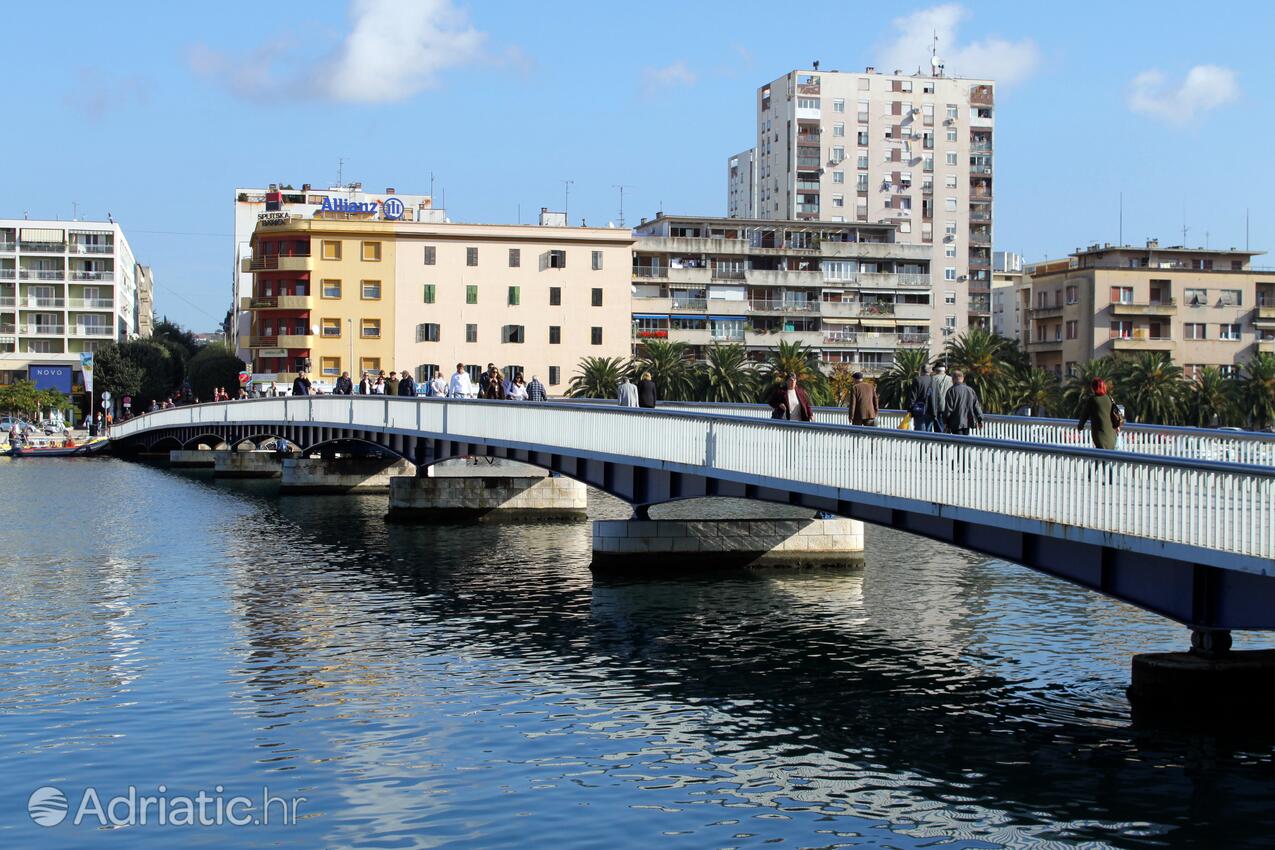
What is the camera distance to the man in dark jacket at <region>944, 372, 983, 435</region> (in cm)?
3008

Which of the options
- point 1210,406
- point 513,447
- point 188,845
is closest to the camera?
point 188,845

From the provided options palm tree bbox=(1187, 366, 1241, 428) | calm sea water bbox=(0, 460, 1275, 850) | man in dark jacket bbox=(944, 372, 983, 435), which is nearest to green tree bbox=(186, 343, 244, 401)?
palm tree bbox=(1187, 366, 1241, 428)

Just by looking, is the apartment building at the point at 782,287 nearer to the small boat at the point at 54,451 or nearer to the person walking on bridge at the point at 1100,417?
the small boat at the point at 54,451

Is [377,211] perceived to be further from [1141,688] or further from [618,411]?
[1141,688]

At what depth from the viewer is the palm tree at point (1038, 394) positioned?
10300 centimetres

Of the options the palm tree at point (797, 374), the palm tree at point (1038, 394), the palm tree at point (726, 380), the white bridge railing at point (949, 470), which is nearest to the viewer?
the white bridge railing at point (949, 470)

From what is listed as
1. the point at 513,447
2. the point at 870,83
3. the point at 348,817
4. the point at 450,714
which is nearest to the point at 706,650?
the point at 450,714

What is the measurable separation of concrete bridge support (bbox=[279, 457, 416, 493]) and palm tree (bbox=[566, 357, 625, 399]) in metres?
34.0

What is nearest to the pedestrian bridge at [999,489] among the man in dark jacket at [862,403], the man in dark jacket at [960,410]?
the man in dark jacket at [862,403]

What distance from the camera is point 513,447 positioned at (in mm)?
40312

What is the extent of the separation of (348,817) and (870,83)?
14345 cm

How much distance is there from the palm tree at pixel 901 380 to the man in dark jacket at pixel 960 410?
2651 inches

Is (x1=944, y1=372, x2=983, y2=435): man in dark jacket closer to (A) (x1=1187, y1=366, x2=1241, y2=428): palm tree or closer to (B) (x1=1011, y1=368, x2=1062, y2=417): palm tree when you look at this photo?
Answer: (B) (x1=1011, y1=368, x2=1062, y2=417): palm tree

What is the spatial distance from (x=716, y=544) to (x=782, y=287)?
304 ft
